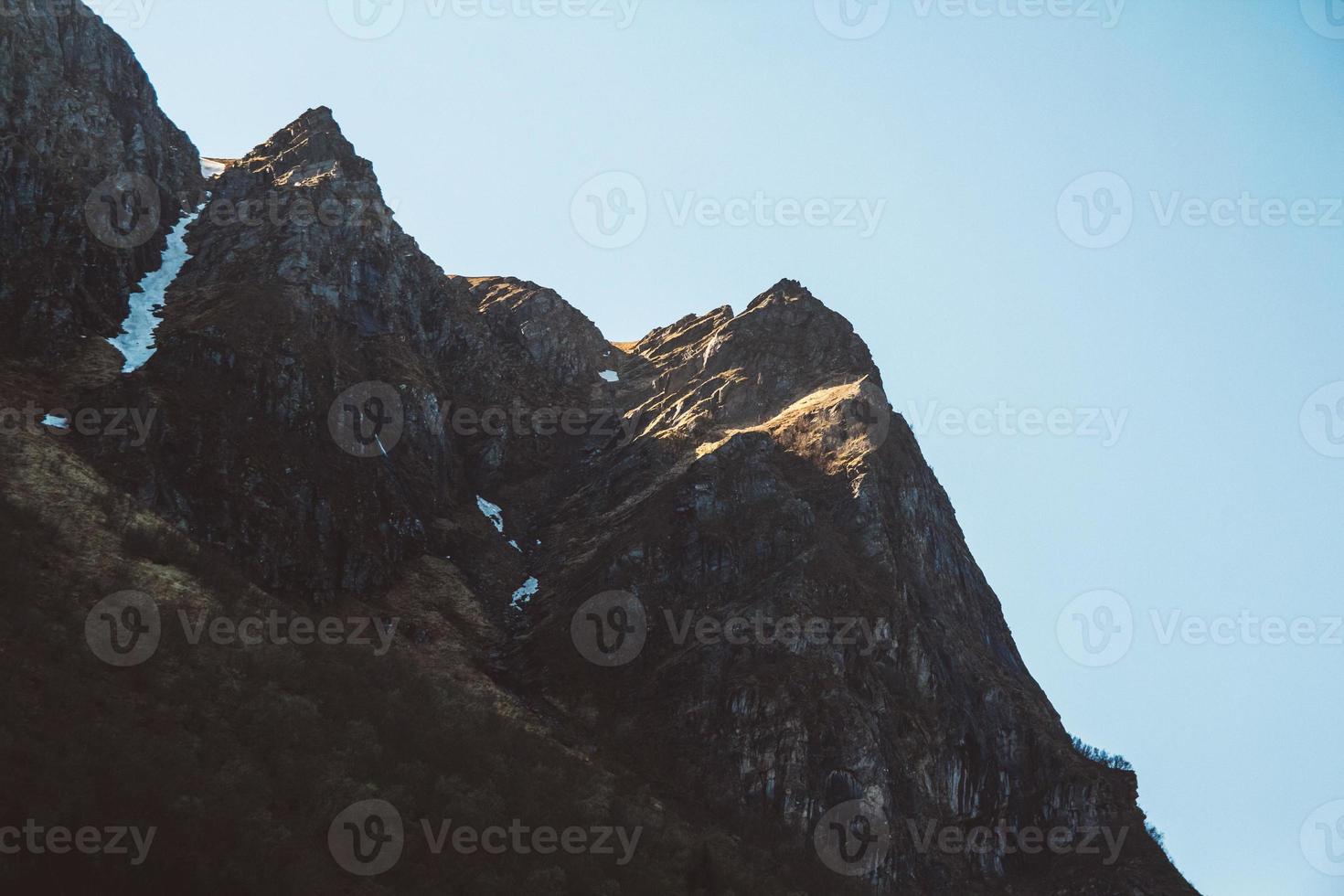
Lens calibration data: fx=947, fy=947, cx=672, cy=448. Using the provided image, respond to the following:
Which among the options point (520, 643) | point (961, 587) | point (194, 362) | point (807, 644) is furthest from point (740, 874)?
point (194, 362)

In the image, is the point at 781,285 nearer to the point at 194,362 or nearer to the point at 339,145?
the point at 339,145

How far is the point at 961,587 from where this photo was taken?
10019 centimetres

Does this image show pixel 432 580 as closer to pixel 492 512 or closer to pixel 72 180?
pixel 492 512

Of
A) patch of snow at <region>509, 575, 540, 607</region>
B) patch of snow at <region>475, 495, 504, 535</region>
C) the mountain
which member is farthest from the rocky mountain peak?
patch of snow at <region>509, 575, 540, 607</region>

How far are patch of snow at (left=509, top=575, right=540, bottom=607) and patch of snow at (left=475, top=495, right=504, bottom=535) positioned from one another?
30.3 feet

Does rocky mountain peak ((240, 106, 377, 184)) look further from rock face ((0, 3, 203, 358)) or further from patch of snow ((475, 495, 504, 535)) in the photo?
patch of snow ((475, 495, 504, 535))

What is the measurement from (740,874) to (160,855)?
32.9 metres

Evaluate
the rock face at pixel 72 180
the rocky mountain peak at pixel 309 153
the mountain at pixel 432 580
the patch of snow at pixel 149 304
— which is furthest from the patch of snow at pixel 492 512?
the rocky mountain peak at pixel 309 153

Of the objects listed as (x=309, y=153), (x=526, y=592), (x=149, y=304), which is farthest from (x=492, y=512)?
→ (x=309, y=153)

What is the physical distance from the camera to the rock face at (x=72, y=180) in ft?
260

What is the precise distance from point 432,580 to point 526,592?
30.4 ft

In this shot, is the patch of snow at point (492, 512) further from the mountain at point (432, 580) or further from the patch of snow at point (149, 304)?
the patch of snow at point (149, 304)

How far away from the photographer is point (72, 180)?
87562 millimetres

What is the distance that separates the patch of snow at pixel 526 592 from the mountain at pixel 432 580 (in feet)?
0.93
